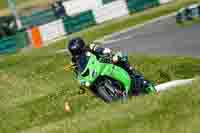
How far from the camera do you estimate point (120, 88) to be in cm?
1180

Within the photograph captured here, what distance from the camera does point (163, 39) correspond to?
25922 mm

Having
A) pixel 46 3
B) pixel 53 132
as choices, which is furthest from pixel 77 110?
pixel 46 3

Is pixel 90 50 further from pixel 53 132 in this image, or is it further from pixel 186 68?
pixel 186 68

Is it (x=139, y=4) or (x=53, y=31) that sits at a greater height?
(x=139, y=4)

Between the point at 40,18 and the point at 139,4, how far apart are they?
917cm

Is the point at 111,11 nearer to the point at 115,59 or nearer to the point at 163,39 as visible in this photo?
the point at 163,39

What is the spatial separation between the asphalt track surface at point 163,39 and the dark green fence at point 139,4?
17.7ft

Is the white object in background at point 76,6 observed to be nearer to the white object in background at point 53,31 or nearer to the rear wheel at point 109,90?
the white object in background at point 53,31

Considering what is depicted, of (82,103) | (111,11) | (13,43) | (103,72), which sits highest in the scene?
(103,72)

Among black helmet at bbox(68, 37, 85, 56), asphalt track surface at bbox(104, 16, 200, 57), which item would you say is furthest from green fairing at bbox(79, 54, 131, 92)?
asphalt track surface at bbox(104, 16, 200, 57)

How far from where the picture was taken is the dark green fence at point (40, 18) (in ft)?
142

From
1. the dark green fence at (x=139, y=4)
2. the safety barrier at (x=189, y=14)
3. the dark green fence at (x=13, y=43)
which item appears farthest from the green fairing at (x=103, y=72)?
the dark green fence at (x=139, y=4)

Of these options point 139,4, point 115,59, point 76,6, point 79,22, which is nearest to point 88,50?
point 115,59

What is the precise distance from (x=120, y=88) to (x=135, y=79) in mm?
507
